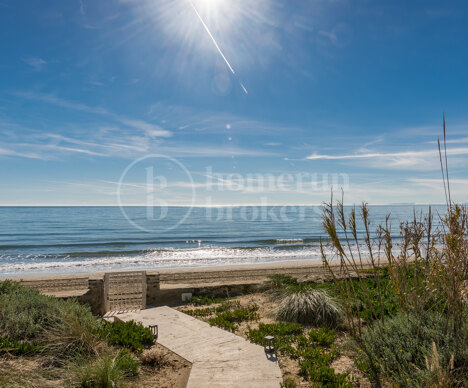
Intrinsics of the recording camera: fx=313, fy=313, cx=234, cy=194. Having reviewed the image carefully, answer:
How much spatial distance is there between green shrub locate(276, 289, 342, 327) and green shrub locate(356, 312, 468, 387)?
2030mm

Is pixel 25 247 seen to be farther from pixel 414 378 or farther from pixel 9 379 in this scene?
pixel 414 378

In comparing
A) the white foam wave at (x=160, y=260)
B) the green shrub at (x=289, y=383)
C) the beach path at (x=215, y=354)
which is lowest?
the white foam wave at (x=160, y=260)

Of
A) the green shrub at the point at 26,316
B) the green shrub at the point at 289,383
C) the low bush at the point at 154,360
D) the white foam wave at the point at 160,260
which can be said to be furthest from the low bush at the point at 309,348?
the white foam wave at the point at 160,260

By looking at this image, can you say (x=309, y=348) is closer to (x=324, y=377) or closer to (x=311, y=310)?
(x=324, y=377)

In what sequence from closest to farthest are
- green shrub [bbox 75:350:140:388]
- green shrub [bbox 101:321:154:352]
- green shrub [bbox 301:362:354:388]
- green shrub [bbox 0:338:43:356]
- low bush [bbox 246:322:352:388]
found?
green shrub [bbox 75:350:140:388], green shrub [bbox 301:362:354:388], low bush [bbox 246:322:352:388], green shrub [bbox 0:338:43:356], green shrub [bbox 101:321:154:352]

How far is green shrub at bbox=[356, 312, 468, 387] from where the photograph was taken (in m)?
3.83

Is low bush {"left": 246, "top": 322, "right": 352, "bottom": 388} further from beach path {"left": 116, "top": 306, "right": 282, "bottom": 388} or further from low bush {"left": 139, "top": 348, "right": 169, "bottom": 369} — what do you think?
→ low bush {"left": 139, "top": 348, "right": 169, "bottom": 369}

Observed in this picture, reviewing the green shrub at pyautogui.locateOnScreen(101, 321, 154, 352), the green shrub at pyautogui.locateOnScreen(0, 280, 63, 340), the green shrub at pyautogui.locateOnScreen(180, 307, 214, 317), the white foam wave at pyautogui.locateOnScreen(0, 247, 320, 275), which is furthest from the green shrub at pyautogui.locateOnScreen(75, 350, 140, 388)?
the white foam wave at pyautogui.locateOnScreen(0, 247, 320, 275)

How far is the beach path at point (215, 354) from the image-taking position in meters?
4.49

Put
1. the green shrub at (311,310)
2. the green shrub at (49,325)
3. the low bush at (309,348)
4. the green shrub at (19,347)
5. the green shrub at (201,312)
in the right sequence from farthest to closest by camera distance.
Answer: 1. the green shrub at (201,312)
2. the green shrub at (311,310)
3. the green shrub at (49,325)
4. the green shrub at (19,347)
5. the low bush at (309,348)

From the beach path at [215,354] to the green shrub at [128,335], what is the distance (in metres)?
0.29

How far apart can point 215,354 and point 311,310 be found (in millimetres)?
2776

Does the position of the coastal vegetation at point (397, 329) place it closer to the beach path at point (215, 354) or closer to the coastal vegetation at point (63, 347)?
the beach path at point (215, 354)

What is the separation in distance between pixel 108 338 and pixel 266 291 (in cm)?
559
